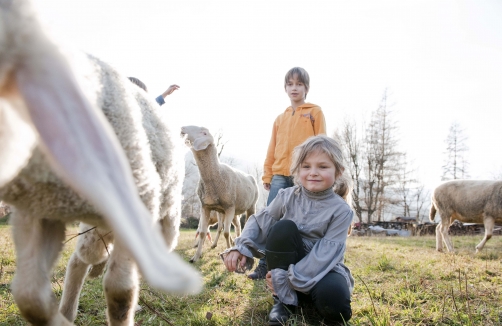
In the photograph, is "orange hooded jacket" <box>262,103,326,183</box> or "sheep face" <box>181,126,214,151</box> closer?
"orange hooded jacket" <box>262,103,326,183</box>

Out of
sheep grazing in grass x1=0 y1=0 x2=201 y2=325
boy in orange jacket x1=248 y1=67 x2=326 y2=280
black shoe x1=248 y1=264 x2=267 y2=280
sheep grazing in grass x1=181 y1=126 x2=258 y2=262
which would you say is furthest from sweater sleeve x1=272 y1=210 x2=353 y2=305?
sheep grazing in grass x1=181 y1=126 x2=258 y2=262

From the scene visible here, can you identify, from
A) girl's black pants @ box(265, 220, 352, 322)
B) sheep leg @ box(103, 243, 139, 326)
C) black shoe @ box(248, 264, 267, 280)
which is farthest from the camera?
black shoe @ box(248, 264, 267, 280)

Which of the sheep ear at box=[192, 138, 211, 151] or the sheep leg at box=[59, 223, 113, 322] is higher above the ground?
the sheep ear at box=[192, 138, 211, 151]

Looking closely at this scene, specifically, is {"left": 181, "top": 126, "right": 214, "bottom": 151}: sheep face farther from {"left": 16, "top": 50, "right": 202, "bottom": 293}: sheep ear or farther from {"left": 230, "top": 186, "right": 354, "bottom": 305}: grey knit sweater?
{"left": 16, "top": 50, "right": 202, "bottom": 293}: sheep ear

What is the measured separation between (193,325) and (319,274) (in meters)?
0.91

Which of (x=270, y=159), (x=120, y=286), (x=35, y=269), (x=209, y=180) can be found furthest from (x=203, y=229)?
(x=35, y=269)

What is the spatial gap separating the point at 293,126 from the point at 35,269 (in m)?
3.43

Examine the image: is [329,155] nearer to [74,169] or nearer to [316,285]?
[316,285]

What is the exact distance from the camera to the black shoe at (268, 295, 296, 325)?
7.82 ft

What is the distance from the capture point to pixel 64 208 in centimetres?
145

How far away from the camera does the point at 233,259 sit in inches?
97.7

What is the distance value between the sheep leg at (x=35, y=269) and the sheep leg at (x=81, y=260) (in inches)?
24.4

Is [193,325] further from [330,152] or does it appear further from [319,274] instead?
[330,152]

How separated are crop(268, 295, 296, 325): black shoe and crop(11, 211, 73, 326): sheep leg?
1307 millimetres
